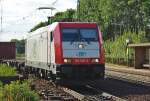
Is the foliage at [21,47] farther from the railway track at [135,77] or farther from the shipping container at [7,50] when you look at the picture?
the railway track at [135,77]

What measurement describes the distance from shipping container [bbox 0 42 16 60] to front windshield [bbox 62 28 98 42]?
81.0 ft

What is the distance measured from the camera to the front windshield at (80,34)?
23.1 m

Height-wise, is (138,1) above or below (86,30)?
above

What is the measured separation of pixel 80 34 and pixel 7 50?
2558 cm

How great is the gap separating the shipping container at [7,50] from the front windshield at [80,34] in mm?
24689

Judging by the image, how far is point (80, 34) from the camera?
23.2m

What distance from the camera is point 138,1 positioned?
88.5 m

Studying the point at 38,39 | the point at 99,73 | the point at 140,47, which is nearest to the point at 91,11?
the point at 140,47

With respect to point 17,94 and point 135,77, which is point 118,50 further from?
point 17,94

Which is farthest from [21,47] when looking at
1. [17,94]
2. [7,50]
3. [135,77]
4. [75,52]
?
[17,94]

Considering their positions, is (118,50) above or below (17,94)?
above

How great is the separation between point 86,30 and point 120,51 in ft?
144

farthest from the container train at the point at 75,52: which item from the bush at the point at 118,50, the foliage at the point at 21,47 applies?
the foliage at the point at 21,47

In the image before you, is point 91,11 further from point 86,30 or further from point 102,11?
point 86,30
